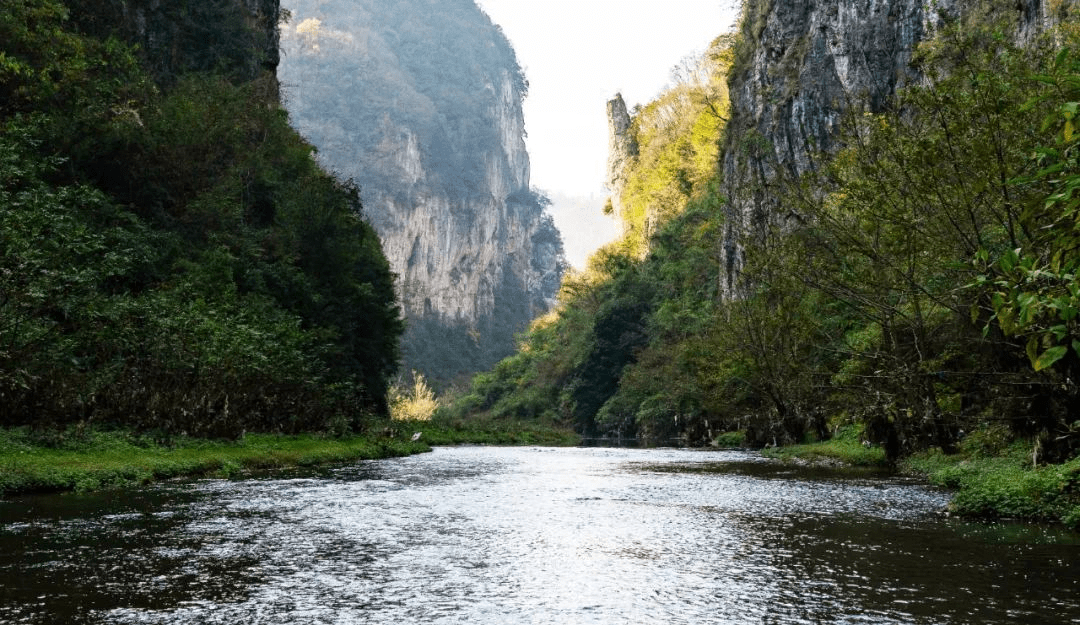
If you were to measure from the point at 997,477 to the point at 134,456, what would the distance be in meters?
20.6

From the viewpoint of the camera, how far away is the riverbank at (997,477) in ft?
45.2

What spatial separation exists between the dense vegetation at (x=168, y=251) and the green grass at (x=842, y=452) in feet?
72.5

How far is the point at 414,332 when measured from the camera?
18725 cm

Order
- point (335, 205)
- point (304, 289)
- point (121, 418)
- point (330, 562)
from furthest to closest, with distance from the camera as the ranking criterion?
point (335, 205)
point (304, 289)
point (121, 418)
point (330, 562)

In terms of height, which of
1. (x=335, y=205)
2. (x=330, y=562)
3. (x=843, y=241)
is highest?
(x=335, y=205)

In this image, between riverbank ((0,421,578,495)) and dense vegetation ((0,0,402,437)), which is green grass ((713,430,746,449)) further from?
riverbank ((0,421,578,495))

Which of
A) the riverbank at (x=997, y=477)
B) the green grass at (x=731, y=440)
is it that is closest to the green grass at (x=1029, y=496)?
the riverbank at (x=997, y=477)

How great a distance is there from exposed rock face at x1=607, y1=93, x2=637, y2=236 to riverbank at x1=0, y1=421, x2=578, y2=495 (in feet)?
311

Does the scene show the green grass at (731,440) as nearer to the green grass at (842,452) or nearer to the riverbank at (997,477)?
the green grass at (842,452)

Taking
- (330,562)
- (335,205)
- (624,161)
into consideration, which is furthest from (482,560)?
(624,161)

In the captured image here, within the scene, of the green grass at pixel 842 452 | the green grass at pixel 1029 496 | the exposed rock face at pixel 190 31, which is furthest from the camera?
the exposed rock face at pixel 190 31

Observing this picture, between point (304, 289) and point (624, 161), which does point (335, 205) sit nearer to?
point (304, 289)

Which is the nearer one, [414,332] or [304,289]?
[304,289]

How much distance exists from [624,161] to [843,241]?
10896 centimetres
